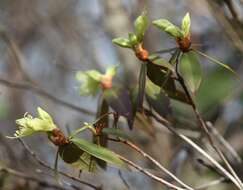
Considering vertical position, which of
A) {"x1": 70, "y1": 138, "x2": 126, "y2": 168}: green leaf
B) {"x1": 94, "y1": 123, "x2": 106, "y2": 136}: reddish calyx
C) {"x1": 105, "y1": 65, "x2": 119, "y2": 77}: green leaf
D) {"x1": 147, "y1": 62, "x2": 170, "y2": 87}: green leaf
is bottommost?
{"x1": 70, "y1": 138, "x2": 126, "y2": 168}: green leaf

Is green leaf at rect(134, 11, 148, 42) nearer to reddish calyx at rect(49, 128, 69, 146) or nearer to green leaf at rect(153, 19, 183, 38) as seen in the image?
green leaf at rect(153, 19, 183, 38)

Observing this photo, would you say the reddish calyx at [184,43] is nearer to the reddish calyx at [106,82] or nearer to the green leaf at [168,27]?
the green leaf at [168,27]

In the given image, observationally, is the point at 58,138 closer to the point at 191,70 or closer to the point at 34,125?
the point at 34,125

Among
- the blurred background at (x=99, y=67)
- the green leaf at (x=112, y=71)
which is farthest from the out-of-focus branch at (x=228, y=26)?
the green leaf at (x=112, y=71)

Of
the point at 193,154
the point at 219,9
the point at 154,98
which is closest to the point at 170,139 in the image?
the point at 193,154

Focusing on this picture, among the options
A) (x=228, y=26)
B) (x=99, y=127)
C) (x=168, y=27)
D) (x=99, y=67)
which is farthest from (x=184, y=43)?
(x=99, y=67)

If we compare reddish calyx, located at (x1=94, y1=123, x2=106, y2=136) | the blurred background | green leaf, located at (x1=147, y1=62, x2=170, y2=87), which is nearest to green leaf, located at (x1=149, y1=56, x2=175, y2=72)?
green leaf, located at (x1=147, y1=62, x2=170, y2=87)
